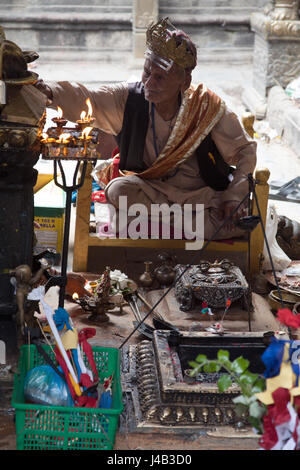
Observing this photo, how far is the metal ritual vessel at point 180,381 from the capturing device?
10.5 feet

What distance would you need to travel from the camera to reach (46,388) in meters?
3.02

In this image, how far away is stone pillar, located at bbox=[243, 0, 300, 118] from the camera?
28.5 ft

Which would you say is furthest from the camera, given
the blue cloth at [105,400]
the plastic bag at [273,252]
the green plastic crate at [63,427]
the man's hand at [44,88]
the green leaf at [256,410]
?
the plastic bag at [273,252]

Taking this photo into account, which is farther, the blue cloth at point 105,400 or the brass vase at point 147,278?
the brass vase at point 147,278

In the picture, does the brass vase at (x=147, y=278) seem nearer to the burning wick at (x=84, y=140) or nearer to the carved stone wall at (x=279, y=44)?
the burning wick at (x=84, y=140)

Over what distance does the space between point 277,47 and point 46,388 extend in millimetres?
6721

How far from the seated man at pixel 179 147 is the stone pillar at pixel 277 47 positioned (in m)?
4.35

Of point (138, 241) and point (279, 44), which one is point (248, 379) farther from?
point (279, 44)

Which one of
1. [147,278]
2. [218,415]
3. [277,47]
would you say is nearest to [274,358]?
[218,415]

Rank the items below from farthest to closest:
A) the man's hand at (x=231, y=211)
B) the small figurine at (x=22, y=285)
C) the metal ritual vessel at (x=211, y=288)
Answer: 1. the man's hand at (x=231, y=211)
2. the metal ritual vessel at (x=211, y=288)
3. the small figurine at (x=22, y=285)

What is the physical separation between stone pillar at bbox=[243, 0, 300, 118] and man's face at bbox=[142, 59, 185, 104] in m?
4.62

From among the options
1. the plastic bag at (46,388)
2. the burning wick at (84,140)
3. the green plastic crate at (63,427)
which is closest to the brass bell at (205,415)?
the green plastic crate at (63,427)

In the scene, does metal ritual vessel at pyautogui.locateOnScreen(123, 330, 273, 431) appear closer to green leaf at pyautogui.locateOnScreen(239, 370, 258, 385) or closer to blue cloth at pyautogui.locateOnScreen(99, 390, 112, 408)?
blue cloth at pyautogui.locateOnScreen(99, 390, 112, 408)

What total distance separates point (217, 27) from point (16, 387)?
9.23m
